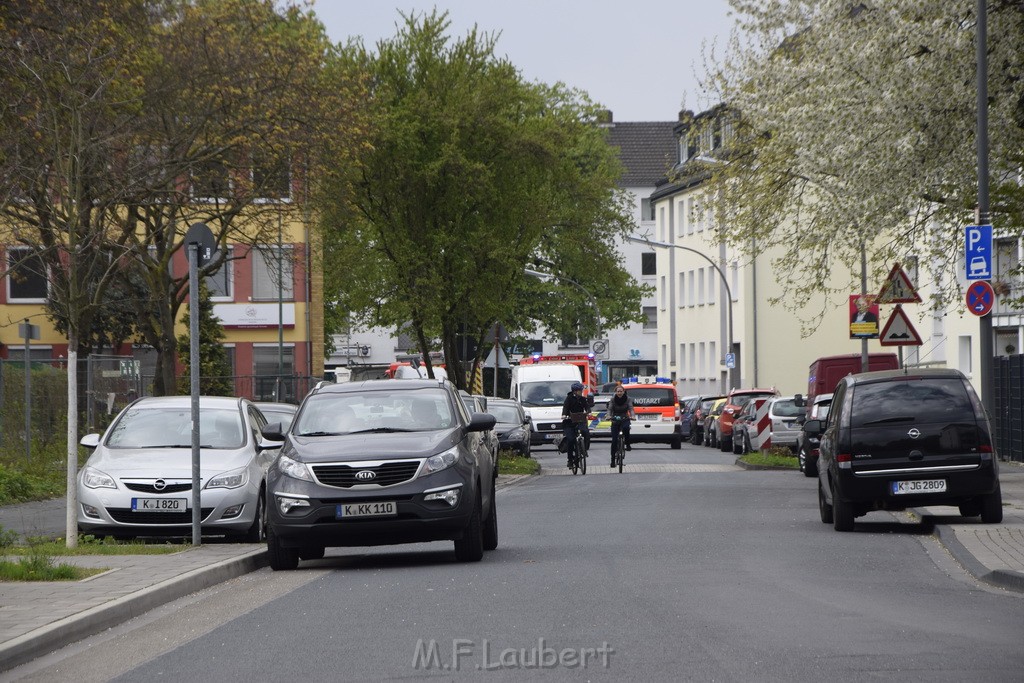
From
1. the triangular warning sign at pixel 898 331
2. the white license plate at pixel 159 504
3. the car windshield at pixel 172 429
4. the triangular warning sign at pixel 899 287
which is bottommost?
the white license plate at pixel 159 504

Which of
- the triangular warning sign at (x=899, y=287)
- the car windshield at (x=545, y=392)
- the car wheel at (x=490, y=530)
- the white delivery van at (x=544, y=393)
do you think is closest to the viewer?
the car wheel at (x=490, y=530)

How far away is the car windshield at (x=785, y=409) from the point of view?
38.9 metres

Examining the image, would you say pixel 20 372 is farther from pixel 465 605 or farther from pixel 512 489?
pixel 465 605

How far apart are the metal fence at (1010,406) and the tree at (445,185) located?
10.3 m

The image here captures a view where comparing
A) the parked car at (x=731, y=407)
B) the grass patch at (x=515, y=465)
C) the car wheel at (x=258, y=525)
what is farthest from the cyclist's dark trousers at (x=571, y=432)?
the car wheel at (x=258, y=525)

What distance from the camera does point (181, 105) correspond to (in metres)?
32.7

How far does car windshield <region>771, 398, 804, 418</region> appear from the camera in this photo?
1531 inches

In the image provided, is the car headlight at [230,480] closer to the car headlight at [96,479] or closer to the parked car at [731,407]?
the car headlight at [96,479]

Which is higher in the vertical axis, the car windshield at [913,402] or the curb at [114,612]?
the car windshield at [913,402]

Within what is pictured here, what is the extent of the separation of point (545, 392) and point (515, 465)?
17.2m

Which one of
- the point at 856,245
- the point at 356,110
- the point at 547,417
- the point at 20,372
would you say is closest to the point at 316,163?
the point at 356,110

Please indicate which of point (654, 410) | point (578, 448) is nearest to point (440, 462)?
point (578, 448)

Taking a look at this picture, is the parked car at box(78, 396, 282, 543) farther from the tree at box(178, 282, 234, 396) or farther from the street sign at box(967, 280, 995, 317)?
the tree at box(178, 282, 234, 396)

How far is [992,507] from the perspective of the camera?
18.2 metres
